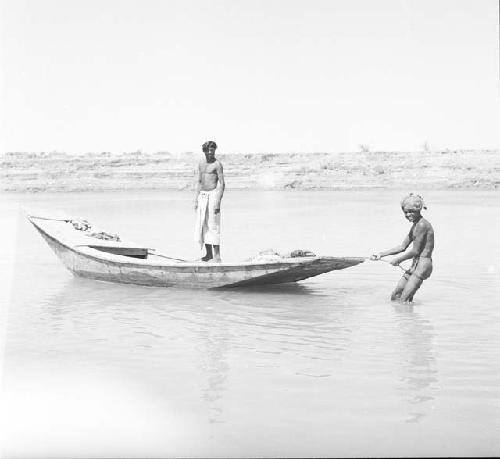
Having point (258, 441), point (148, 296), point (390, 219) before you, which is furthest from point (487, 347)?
→ point (390, 219)

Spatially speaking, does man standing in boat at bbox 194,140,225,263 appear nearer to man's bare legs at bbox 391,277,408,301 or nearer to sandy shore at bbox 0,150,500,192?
man's bare legs at bbox 391,277,408,301

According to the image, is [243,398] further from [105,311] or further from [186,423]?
[105,311]

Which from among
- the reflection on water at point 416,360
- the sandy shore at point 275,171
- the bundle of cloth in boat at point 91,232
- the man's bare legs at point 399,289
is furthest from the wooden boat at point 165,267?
the sandy shore at point 275,171

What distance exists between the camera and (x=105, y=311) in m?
8.72

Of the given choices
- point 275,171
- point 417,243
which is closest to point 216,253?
point 417,243

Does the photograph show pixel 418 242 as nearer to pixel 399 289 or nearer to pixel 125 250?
pixel 399 289

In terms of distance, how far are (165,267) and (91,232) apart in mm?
2590

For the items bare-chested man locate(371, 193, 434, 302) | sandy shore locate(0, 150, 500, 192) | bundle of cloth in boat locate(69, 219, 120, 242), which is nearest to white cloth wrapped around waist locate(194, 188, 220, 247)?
bundle of cloth in boat locate(69, 219, 120, 242)

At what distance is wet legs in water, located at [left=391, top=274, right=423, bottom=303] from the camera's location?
28.4ft

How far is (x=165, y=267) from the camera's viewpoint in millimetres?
9703

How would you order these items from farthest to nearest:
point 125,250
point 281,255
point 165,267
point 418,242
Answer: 1. point 125,250
2. point 165,267
3. point 281,255
4. point 418,242

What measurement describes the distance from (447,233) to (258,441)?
1390 cm

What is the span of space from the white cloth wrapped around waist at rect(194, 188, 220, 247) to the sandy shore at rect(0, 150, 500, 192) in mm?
33258

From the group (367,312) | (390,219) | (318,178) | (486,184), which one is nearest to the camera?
(367,312)
